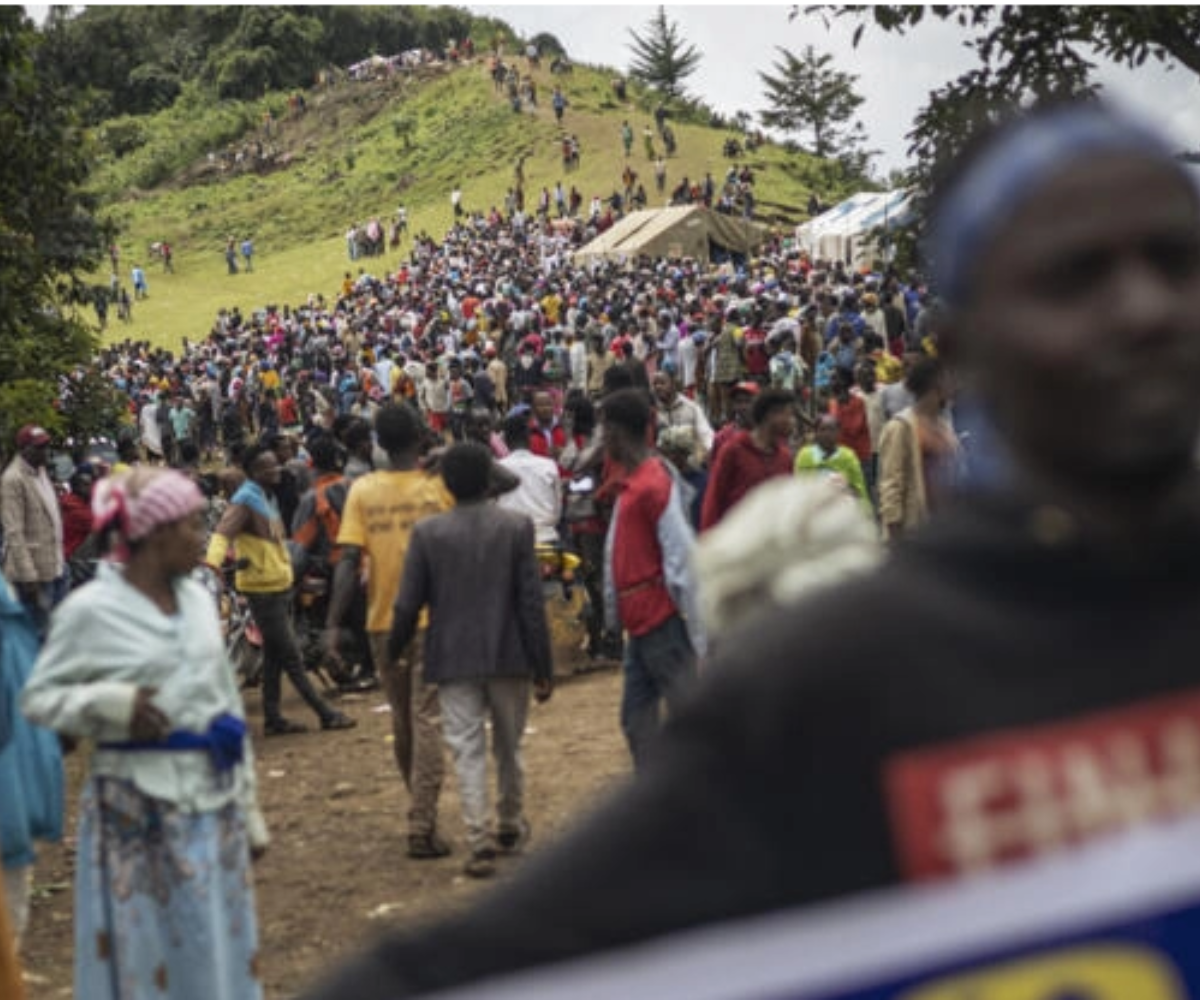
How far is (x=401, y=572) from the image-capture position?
815 centimetres

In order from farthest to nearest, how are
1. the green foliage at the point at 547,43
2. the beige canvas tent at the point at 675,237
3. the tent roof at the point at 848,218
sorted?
the green foliage at the point at 547,43 < the beige canvas tent at the point at 675,237 < the tent roof at the point at 848,218

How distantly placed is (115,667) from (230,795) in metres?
0.43

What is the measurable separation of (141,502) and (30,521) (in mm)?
7504

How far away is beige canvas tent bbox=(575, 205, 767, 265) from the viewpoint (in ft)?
145

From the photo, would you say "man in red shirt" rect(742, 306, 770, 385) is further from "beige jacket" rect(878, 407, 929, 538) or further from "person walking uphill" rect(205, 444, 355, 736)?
"beige jacket" rect(878, 407, 929, 538)

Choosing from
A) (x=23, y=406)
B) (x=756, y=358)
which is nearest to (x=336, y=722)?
(x=23, y=406)

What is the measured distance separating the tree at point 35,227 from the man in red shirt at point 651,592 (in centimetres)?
491

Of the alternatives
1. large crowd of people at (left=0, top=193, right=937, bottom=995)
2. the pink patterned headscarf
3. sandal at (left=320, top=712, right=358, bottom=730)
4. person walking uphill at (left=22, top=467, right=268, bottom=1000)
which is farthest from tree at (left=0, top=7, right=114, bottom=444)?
person walking uphill at (left=22, top=467, right=268, bottom=1000)

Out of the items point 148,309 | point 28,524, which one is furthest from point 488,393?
point 148,309

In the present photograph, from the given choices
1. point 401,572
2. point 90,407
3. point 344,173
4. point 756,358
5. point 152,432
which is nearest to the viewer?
point 401,572

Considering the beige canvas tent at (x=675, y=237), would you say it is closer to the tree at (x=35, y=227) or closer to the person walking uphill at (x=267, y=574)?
the tree at (x=35, y=227)

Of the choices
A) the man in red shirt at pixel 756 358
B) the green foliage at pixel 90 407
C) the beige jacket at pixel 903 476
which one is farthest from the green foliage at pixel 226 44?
the beige jacket at pixel 903 476

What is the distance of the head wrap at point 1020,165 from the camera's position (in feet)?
4.33

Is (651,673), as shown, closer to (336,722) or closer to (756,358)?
(336,722)
